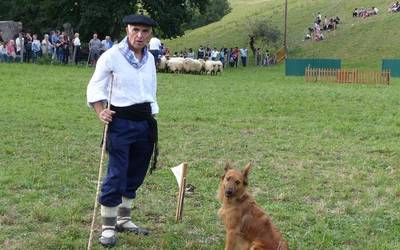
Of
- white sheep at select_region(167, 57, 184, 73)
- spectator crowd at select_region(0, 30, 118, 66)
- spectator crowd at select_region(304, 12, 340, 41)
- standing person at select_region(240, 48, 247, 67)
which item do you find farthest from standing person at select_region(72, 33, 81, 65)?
spectator crowd at select_region(304, 12, 340, 41)

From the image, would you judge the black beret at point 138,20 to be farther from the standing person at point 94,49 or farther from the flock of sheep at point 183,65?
the standing person at point 94,49

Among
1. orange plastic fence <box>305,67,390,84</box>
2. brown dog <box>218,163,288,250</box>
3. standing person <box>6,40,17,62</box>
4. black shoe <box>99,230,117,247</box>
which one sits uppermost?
standing person <box>6,40,17,62</box>

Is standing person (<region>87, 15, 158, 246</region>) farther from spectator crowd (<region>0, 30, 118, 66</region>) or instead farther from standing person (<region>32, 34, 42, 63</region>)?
standing person (<region>32, 34, 42, 63</region>)

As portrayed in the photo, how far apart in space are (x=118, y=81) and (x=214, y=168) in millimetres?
4247

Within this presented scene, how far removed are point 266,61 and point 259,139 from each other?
3927 centimetres

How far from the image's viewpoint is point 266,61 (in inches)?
2057

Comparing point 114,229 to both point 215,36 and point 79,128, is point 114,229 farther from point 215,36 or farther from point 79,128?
point 215,36

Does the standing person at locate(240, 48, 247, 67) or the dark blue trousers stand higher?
the standing person at locate(240, 48, 247, 67)

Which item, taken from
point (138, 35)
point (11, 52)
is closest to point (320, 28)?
point (11, 52)

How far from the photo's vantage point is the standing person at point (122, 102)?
21.5 feet

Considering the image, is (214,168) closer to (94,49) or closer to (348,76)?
(348,76)

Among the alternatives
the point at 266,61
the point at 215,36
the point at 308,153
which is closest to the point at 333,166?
the point at 308,153

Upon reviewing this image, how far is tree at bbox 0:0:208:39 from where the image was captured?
44.6 metres

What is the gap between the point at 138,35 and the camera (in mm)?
6555
